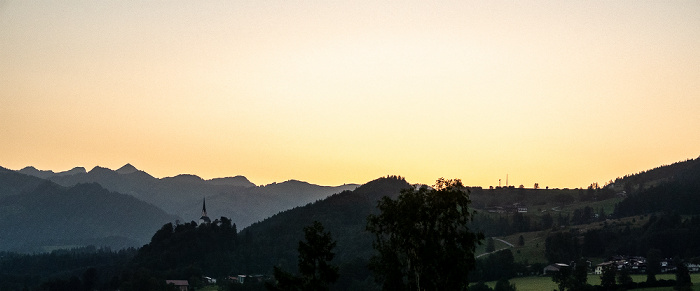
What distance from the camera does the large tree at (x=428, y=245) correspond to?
6112cm

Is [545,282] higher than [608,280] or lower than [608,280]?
lower

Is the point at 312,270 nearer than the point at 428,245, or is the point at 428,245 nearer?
the point at 312,270

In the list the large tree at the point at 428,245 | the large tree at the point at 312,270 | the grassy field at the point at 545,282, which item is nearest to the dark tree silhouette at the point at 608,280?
the grassy field at the point at 545,282

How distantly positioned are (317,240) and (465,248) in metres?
11.0

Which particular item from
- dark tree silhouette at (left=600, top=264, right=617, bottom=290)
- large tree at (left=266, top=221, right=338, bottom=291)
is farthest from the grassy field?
large tree at (left=266, top=221, right=338, bottom=291)

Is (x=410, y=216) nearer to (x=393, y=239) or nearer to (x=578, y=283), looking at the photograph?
(x=393, y=239)

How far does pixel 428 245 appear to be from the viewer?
6141 cm

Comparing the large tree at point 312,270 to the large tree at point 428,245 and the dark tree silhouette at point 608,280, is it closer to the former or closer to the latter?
the large tree at point 428,245

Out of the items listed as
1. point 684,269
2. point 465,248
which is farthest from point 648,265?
point 465,248

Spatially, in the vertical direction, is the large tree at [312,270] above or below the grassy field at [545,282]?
above

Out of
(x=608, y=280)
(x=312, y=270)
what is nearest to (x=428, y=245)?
(x=312, y=270)

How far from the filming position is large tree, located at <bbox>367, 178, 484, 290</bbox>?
2406 inches

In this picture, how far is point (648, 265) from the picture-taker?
557ft

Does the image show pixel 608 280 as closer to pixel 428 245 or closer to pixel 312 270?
pixel 428 245
